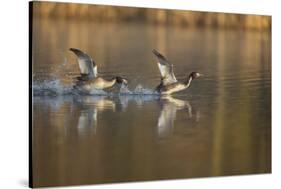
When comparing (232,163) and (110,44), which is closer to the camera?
(110,44)

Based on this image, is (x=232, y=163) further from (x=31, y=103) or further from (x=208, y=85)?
(x=31, y=103)

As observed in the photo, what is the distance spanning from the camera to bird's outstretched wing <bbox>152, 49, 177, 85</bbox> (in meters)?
6.25

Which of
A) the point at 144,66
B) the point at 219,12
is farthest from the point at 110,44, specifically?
the point at 219,12

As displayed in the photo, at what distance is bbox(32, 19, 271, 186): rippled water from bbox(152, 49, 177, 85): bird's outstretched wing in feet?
0.17

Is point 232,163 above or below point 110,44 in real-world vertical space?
below

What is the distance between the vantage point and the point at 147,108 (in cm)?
621

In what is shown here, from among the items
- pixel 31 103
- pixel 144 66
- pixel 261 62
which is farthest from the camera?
pixel 261 62

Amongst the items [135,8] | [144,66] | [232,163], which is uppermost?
[135,8]

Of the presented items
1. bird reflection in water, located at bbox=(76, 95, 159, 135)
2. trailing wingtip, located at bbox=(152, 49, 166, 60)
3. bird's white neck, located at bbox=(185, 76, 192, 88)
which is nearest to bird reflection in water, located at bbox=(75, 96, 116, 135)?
bird reflection in water, located at bbox=(76, 95, 159, 135)

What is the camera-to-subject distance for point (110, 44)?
609 cm

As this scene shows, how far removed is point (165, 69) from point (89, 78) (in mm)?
737

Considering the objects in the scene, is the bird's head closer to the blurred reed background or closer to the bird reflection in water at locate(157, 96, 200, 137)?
the bird reflection in water at locate(157, 96, 200, 137)

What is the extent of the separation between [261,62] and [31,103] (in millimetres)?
2364

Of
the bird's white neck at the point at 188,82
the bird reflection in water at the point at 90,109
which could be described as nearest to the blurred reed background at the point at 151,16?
the bird's white neck at the point at 188,82
